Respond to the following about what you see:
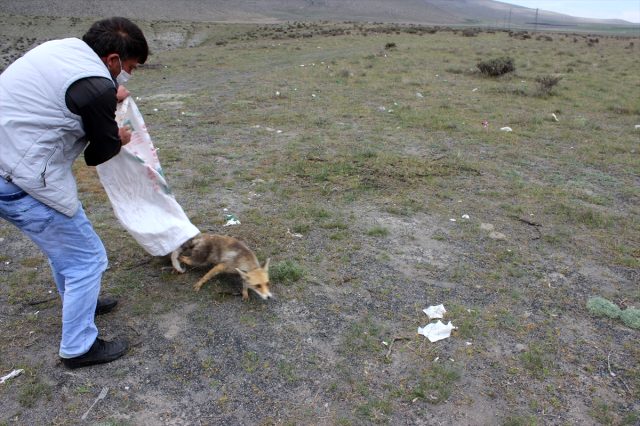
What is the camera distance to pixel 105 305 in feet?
12.8

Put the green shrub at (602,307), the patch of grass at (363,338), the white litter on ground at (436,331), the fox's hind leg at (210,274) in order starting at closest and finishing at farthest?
the patch of grass at (363,338) < the white litter on ground at (436,331) < the green shrub at (602,307) < the fox's hind leg at (210,274)

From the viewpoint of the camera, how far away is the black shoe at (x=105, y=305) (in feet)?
12.7

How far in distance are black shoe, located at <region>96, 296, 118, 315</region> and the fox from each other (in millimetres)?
661

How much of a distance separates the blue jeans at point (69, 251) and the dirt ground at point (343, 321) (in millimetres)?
328

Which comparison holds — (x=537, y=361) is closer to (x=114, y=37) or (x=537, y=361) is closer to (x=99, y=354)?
(x=99, y=354)

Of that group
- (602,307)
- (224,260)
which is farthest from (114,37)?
(602,307)

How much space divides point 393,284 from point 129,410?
249cm

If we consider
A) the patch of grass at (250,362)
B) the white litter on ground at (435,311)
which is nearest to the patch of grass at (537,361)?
the white litter on ground at (435,311)

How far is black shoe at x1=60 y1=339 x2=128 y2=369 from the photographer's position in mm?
3279

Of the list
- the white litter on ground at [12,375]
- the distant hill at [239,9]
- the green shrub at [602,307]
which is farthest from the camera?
the distant hill at [239,9]

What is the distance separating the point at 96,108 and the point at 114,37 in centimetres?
51

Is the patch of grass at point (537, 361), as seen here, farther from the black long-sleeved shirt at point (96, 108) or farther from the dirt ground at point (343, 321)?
the black long-sleeved shirt at point (96, 108)

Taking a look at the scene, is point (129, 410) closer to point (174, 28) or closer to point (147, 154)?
point (147, 154)

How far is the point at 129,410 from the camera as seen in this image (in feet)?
9.93
